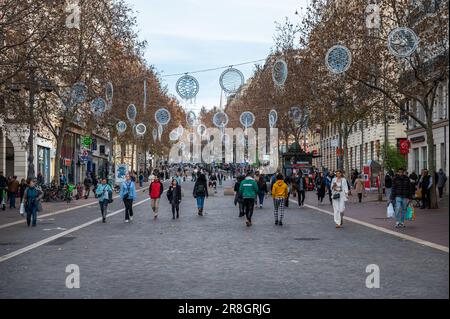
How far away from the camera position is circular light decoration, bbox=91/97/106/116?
41688 mm

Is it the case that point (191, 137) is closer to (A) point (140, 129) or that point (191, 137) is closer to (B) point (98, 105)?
(A) point (140, 129)

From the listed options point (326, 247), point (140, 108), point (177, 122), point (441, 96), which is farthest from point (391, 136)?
point (326, 247)

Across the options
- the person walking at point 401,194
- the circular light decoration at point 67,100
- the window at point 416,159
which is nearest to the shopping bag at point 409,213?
the person walking at point 401,194

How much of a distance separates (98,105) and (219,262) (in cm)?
3010

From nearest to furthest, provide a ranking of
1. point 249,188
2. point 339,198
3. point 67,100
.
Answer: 1. point 339,198
2. point 249,188
3. point 67,100

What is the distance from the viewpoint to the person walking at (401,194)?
22.5 metres

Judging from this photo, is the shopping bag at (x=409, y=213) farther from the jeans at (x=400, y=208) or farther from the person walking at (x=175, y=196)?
the person walking at (x=175, y=196)

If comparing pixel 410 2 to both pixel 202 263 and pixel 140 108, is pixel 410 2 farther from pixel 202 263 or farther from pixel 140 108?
pixel 140 108

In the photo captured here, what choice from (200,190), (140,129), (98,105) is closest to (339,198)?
(200,190)

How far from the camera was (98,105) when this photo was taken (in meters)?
42.6

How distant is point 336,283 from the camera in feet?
35.5

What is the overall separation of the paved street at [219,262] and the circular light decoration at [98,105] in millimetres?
18734

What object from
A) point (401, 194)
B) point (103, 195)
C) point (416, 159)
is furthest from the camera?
point (416, 159)

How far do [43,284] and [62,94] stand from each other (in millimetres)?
32555
